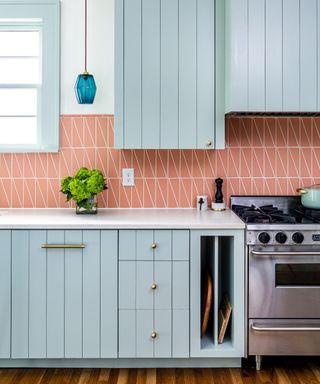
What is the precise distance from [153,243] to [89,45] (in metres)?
1.47

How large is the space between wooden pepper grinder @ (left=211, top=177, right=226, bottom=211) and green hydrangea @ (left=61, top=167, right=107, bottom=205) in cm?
76

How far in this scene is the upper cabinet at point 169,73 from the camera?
2.48m

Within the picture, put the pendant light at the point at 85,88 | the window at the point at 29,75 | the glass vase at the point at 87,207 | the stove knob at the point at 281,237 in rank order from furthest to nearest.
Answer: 1. the window at the point at 29,75
2. the pendant light at the point at 85,88
3. the glass vase at the point at 87,207
4. the stove knob at the point at 281,237

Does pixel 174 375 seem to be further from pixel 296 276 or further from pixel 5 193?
pixel 5 193

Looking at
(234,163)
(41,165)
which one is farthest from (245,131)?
(41,165)

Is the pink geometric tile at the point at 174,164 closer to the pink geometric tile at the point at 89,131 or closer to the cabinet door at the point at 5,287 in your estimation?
the pink geometric tile at the point at 89,131

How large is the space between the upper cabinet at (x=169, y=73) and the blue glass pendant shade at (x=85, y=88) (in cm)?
31

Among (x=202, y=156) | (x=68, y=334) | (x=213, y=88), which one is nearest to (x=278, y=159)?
(x=202, y=156)

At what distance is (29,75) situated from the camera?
2.95 m

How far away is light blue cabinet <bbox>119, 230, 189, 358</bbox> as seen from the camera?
7.54ft

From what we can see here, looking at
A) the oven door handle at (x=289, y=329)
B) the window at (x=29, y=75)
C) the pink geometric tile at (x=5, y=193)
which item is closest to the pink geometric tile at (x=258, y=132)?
the oven door handle at (x=289, y=329)

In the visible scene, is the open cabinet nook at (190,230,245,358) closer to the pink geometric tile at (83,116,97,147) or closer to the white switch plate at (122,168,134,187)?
the white switch plate at (122,168,134,187)

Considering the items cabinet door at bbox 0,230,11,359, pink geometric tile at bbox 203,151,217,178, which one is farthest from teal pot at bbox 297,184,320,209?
cabinet door at bbox 0,230,11,359

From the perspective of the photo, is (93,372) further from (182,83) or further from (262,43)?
(262,43)
